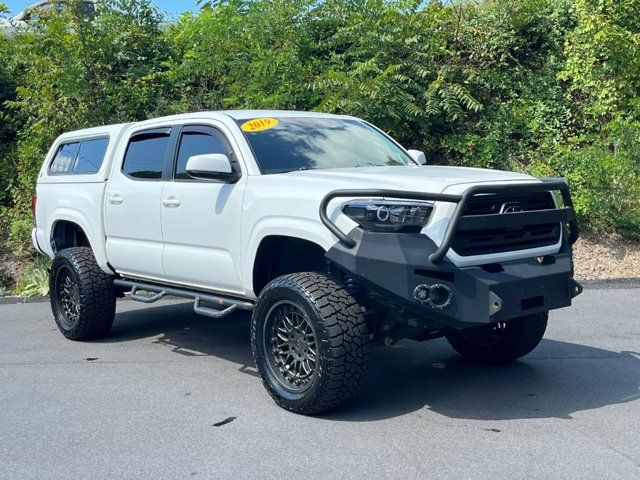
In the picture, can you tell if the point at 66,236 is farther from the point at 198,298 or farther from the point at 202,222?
the point at 202,222

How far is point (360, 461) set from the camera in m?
4.17

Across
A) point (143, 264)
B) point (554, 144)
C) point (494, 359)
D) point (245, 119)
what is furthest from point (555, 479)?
point (554, 144)

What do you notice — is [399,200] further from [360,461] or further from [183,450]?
[183,450]

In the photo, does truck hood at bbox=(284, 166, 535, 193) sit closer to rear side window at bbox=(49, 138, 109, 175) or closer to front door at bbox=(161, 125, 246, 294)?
front door at bbox=(161, 125, 246, 294)

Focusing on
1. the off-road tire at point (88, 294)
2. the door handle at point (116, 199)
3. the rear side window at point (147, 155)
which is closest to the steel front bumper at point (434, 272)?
the rear side window at point (147, 155)

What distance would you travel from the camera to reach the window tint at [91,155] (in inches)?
295

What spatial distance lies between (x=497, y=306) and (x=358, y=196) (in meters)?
1.06

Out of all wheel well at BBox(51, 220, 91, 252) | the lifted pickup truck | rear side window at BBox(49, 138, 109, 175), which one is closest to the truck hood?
the lifted pickup truck

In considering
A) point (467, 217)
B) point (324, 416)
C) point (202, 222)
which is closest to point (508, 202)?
point (467, 217)

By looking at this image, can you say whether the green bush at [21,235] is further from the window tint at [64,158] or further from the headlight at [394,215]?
the headlight at [394,215]

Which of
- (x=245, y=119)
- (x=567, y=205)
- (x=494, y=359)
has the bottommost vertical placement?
(x=494, y=359)

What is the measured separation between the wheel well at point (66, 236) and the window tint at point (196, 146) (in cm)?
216

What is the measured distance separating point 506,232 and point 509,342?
53.0 inches

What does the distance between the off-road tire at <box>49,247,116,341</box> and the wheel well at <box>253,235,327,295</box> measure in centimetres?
233
